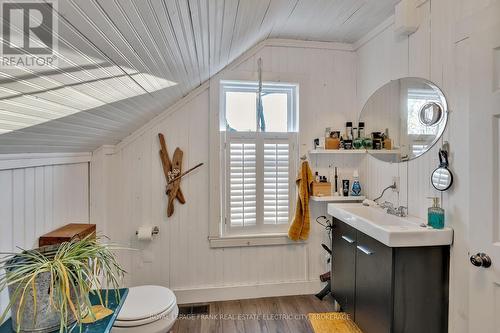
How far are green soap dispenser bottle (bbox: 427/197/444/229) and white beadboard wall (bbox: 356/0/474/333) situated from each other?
0.04m

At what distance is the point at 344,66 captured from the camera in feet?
8.80

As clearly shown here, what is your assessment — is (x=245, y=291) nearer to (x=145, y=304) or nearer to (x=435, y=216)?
(x=145, y=304)

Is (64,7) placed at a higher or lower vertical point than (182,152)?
higher

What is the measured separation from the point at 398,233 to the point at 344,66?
5.82 feet

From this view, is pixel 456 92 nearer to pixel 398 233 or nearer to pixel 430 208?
pixel 430 208

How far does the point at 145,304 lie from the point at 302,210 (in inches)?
58.2

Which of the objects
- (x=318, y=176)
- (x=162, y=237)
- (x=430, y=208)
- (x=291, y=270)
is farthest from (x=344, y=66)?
(x=162, y=237)

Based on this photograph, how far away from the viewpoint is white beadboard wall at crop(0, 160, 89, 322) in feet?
3.79

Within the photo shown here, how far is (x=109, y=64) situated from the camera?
885 millimetres

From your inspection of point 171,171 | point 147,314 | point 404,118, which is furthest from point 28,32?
point 404,118

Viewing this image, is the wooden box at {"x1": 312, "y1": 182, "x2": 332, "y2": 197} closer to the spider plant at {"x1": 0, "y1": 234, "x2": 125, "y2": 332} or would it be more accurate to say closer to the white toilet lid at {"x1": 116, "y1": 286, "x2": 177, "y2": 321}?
the white toilet lid at {"x1": 116, "y1": 286, "x2": 177, "y2": 321}

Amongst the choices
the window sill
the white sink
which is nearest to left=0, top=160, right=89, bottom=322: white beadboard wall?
the window sill

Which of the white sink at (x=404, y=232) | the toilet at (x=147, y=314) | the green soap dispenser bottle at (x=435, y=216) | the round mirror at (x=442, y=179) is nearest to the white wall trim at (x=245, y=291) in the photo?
the toilet at (x=147, y=314)

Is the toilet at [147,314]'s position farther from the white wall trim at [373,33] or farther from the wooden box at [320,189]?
the white wall trim at [373,33]
